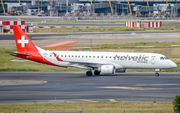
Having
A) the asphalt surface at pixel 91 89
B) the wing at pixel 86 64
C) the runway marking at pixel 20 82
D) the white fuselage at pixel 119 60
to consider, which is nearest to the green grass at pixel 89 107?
the asphalt surface at pixel 91 89

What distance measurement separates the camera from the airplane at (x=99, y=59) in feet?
134

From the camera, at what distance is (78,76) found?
4162 cm

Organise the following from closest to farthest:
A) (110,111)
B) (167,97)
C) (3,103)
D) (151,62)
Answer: (110,111) < (3,103) < (167,97) < (151,62)

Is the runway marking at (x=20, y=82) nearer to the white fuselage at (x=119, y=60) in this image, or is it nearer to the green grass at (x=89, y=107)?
the white fuselage at (x=119, y=60)

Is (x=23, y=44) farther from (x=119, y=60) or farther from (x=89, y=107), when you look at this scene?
(x=89, y=107)

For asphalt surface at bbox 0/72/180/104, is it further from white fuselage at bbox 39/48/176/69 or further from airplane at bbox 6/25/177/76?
white fuselage at bbox 39/48/176/69

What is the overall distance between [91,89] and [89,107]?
873 centimetres

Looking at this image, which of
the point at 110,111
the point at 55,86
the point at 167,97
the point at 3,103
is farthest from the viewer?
the point at 55,86

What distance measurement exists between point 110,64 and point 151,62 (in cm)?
581

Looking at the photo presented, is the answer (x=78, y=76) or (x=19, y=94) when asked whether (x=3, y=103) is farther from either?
(x=78, y=76)

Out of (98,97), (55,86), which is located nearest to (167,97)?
(98,97)

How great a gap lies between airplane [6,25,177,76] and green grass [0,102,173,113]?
15893 millimetres

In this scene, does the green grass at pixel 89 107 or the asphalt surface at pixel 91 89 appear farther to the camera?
the asphalt surface at pixel 91 89

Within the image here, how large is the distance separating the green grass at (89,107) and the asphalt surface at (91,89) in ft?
7.08
